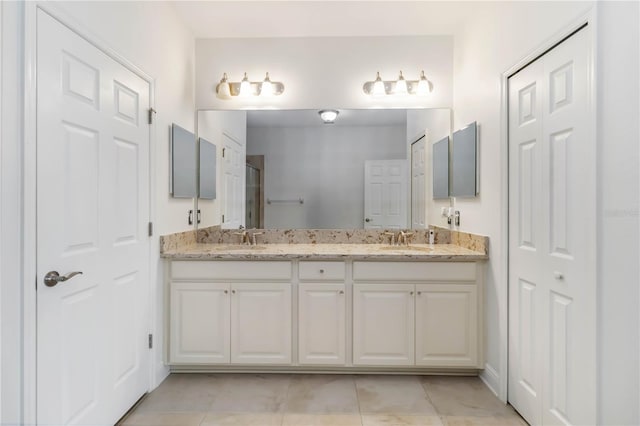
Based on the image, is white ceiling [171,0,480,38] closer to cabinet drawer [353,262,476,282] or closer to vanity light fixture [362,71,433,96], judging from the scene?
vanity light fixture [362,71,433,96]

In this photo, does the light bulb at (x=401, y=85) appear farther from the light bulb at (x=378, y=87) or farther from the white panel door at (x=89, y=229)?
the white panel door at (x=89, y=229)

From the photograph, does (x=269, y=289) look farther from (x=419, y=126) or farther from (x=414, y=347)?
(x=419, y=126)

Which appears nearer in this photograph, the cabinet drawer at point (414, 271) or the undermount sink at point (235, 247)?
the cabinet drawer at point (414, 271)

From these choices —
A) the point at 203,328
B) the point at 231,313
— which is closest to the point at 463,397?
the point at 231,313

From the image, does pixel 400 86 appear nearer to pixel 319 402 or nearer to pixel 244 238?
pixel 244 238

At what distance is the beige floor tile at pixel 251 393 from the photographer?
2.02 metres

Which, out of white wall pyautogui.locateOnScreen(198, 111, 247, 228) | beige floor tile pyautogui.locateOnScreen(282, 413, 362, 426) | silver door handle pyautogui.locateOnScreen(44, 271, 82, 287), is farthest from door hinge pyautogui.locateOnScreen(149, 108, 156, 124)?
beige floor tile pyautogui.locateOnScreen(282, 413, 362, 426)

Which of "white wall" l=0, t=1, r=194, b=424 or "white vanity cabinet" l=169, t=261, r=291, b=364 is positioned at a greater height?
"white wall" l=0, t=1, r=194, b=424

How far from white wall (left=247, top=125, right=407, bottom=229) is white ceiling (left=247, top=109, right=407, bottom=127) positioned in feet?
0.14

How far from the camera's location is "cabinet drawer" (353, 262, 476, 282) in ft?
7.60

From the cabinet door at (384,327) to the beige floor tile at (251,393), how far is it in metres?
0.53

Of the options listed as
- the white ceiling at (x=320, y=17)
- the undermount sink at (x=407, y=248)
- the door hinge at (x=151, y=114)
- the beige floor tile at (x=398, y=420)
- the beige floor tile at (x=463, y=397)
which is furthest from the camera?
the undermount sink at (x=407, y=248)

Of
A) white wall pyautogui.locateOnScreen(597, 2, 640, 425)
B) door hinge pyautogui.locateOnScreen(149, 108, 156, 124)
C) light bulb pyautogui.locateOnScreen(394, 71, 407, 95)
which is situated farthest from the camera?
light bulb pyautogui.locateOnScreen(394, 71, 407, 95)

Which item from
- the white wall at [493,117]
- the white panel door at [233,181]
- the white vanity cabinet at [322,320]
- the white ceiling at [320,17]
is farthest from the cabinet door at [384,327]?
the white ceiling at [320,17]
